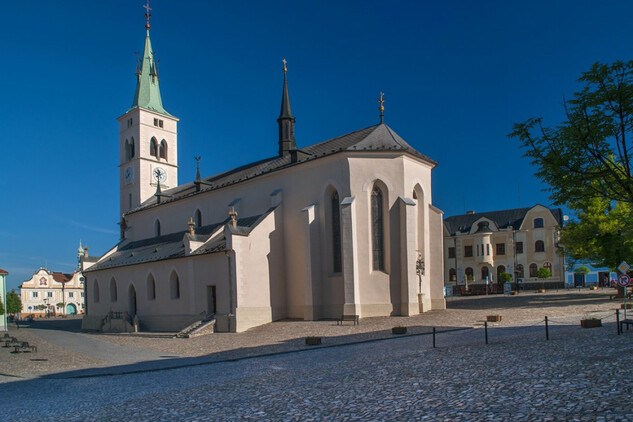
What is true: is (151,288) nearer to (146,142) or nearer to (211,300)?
(211,300)

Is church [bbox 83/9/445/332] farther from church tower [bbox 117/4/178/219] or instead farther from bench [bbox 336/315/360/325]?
church tower [bbox 117/4/178/219]

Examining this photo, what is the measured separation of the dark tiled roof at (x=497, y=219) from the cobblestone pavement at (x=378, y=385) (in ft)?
170

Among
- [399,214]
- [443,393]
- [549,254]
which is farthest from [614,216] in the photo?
[443,393]

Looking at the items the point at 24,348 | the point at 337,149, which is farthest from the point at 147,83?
the point at 24,348

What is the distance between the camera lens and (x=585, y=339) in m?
14.9

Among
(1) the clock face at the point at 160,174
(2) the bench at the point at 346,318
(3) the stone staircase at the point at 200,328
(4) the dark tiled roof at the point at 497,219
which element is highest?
(1) the clock face at the point at 160,174

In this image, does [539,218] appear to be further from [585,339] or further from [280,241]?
[585,339]

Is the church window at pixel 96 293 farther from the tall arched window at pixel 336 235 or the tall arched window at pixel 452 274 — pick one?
the tall arched window at pixel 452 274

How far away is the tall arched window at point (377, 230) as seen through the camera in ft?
99.4

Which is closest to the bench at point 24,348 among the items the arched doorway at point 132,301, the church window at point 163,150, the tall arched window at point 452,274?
the arched doorway at point 132,301

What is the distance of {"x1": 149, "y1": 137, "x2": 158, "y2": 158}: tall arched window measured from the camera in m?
53.4

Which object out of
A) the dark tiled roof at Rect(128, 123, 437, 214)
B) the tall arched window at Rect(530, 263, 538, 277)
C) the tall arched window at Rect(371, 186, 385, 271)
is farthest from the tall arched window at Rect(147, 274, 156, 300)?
the tall arched window at Rect(530, 263, 538, 277)

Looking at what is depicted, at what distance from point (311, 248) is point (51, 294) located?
91.9 metres

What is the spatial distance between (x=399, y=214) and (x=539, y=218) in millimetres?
43162
